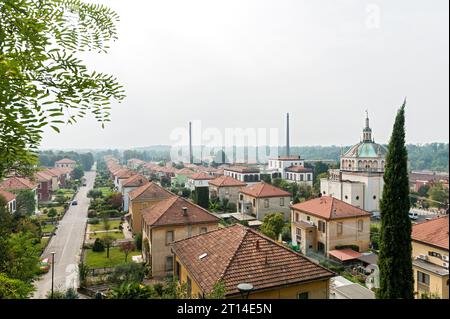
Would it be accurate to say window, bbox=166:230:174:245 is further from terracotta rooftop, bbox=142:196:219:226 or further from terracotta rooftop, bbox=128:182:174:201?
terracotta rooftop, bbox=128:182:174:201

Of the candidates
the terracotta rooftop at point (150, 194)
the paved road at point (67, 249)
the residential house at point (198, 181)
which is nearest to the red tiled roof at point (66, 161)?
the paved road at point (67, 249)

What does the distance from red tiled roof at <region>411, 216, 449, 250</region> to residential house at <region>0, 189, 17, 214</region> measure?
16825mm

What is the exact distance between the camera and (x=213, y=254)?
9938 millimetres

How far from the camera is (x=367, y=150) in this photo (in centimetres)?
3347

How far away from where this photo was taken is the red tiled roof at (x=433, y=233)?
11.8 meters

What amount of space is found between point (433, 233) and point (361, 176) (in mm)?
19686

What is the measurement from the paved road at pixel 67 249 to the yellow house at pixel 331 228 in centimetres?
1523

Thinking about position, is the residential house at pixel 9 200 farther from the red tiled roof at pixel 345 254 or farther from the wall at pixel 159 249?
the red tiled roof at pixel 345 254

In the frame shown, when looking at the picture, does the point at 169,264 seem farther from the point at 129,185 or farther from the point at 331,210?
the point at 129,185

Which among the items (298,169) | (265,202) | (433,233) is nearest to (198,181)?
(265,202)

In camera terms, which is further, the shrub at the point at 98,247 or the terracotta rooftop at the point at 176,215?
the shrub at the point at 98,247

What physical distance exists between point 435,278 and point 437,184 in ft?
44.7

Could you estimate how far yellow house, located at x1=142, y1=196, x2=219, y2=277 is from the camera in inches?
671

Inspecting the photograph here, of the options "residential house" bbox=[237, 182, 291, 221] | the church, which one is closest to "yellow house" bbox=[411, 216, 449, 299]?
the church
